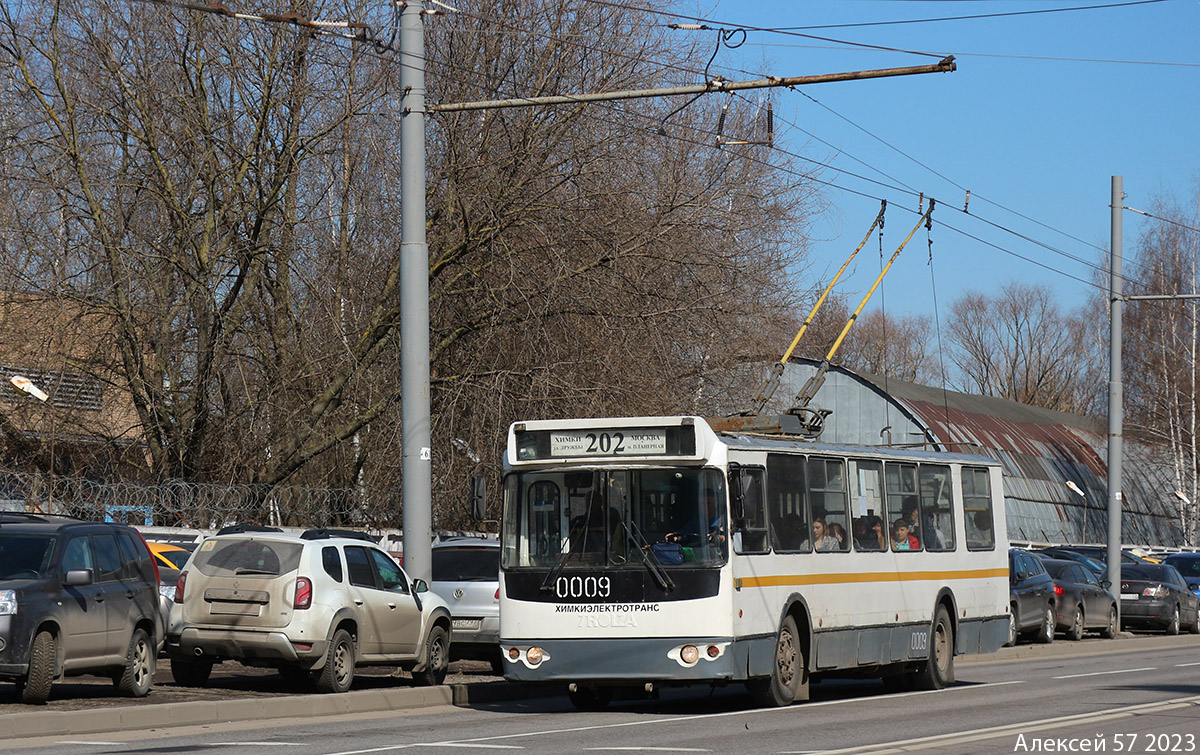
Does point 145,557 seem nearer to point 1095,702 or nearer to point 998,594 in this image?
point 1095,702

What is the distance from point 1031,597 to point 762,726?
1702 cm

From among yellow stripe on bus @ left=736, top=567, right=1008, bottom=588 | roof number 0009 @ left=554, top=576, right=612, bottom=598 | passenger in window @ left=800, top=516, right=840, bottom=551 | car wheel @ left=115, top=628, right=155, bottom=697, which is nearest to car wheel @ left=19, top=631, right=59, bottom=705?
car wheel @ left=115, top=628, right=155, bottom=697

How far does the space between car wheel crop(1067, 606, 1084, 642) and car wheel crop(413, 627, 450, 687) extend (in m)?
16.8

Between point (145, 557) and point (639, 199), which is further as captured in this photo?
point (639, 199)

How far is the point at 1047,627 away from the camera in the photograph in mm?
29422

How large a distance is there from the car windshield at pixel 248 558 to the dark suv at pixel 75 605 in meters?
0.58

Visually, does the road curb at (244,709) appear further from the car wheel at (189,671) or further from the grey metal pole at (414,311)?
the car wheel at (189,671)

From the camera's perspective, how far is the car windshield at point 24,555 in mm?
13805

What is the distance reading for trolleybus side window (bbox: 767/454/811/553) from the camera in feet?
50.6

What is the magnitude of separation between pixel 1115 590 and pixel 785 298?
9.50 metres

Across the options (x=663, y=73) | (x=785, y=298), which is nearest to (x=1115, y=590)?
(x=785, y=298)

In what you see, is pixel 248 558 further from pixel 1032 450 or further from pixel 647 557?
pixel 1032 450

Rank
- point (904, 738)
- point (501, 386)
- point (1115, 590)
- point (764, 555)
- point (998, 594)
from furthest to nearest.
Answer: point (1115, 590)
point (501, 386)
point (998, 594)
point (764, 555)
point (904, 738)

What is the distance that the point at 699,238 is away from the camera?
87.2 feet
